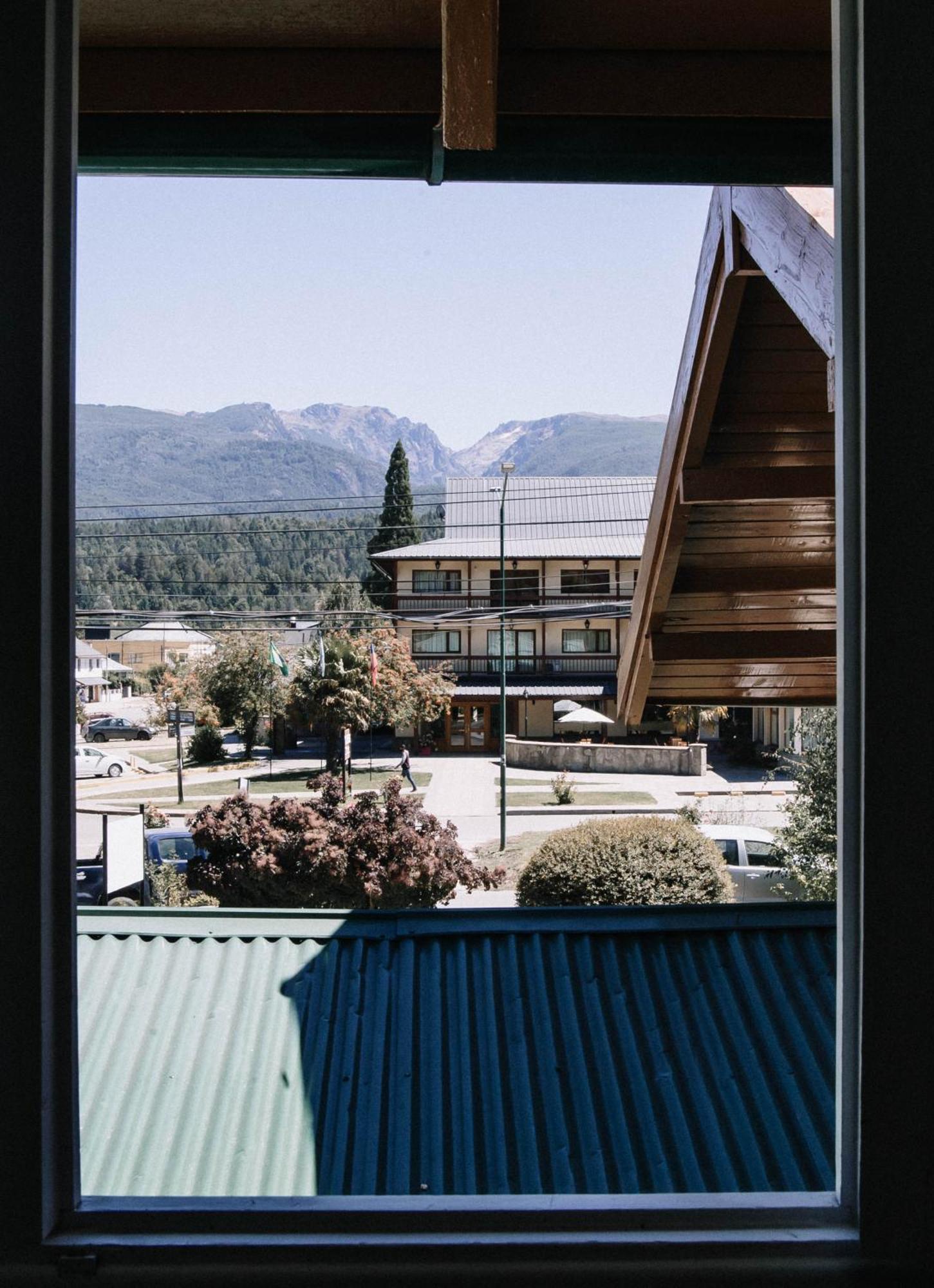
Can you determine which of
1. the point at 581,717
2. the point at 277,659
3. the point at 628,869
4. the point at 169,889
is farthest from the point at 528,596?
the point at 628,869

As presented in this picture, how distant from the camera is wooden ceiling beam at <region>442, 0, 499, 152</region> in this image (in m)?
1.16

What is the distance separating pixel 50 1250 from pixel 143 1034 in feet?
7.72

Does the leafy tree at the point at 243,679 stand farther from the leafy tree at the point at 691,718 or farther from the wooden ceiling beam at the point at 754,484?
Answer: the wooden ceiling beam at the point at 754,484

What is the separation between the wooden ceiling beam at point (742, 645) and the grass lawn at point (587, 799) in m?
9.26

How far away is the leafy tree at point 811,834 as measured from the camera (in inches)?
286

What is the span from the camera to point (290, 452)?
46281mm

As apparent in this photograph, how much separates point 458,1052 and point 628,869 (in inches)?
156

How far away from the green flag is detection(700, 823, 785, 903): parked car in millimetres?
7506

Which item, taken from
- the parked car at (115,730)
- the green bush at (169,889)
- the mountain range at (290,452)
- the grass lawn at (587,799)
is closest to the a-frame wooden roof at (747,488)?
the mountain range at (290,452)

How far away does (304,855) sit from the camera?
24.1 ft

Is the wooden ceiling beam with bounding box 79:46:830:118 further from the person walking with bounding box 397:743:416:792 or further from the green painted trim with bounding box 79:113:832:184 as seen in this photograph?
the person walking with bounding box 397:743:416:792

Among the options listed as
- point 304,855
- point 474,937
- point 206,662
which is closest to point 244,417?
point 206,662

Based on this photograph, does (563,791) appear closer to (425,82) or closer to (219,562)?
(219,562)

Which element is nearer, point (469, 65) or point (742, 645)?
point (469, 65)
